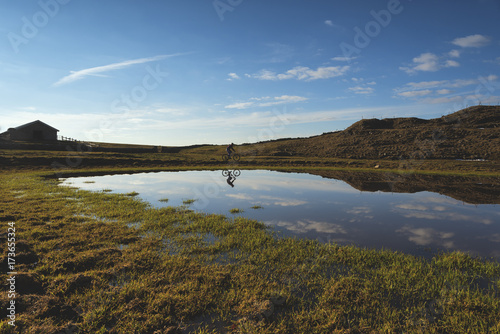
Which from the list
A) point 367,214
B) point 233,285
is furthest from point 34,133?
point 367,214

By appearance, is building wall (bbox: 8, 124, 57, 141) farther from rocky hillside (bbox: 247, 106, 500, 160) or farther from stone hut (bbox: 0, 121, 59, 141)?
rocky hillside (bbox: 247, 106, 500, 160)

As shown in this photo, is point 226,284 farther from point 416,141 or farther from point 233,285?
point 416,141

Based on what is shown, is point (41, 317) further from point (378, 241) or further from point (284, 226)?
point (378, 241)

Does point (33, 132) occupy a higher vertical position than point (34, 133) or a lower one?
higher

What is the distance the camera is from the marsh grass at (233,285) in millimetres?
5043

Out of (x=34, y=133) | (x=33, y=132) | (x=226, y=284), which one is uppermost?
(x=33, y=132)

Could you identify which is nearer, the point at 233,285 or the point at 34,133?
the point at 233,285

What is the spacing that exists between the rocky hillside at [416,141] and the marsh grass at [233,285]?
53911mm

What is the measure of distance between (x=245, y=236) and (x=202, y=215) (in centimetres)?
401

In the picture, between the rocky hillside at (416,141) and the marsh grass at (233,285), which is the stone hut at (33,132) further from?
the marsh grass at (233,285)

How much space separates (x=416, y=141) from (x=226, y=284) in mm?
70797

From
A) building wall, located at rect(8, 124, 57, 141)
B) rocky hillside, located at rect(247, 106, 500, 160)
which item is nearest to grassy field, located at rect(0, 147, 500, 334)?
rocky hillside, located at rect(247, 106, 500, 160)

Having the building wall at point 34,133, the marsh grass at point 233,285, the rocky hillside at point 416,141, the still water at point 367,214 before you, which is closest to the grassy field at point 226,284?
the marsh grass at point 233,285

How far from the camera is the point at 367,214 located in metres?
13.9
